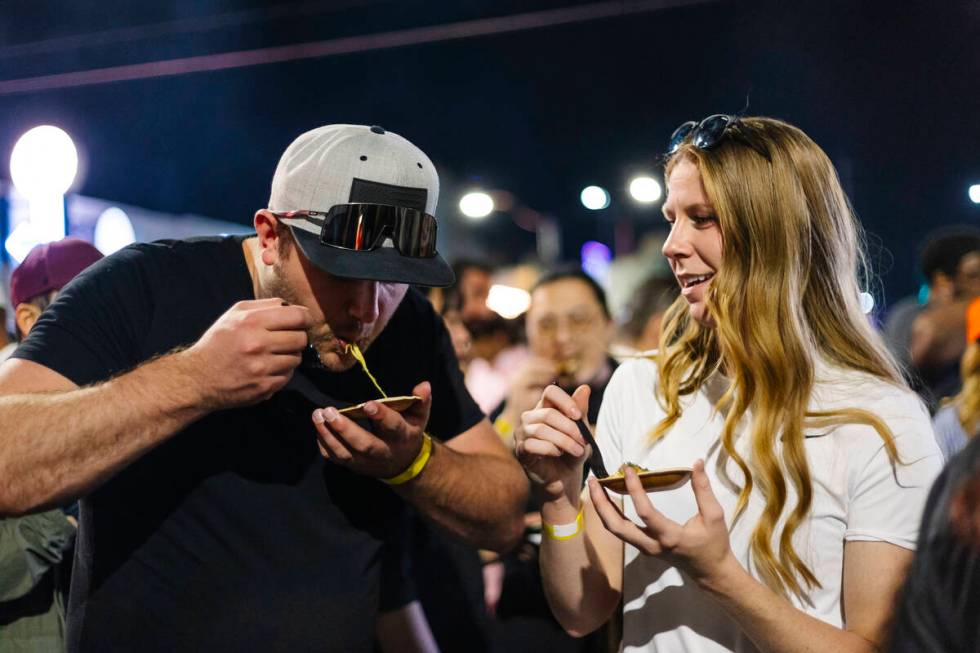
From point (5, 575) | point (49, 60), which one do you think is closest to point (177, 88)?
point (49, 60)

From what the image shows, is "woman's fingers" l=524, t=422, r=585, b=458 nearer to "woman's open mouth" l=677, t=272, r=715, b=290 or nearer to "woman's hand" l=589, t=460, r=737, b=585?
"woman's hand" l=589, t=460, r=737, b=585

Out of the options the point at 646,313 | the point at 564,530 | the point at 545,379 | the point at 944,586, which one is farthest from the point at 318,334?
the point at 646,313

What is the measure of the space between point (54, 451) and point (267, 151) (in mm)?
10567

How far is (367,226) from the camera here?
2.19 m

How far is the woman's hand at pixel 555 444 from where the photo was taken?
197 centimetres

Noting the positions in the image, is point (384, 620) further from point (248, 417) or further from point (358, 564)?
point (248, 417)

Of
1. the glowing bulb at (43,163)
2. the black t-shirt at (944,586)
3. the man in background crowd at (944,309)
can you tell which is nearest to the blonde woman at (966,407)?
the man in background crowd at (944,309)

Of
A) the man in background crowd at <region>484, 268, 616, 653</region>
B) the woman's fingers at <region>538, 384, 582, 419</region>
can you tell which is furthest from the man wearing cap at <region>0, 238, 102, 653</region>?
the man in background crowd at <region>484, 268, 616, 653</region>

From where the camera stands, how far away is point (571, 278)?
4941 mm

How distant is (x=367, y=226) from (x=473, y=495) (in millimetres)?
741

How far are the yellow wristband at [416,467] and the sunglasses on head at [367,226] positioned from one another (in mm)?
459

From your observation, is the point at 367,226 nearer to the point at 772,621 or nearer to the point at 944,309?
the point at 772,621

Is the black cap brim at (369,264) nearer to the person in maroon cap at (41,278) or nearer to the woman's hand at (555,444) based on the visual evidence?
the woman's hand at (555,444)

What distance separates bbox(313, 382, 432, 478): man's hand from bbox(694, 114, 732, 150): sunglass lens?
827mm
